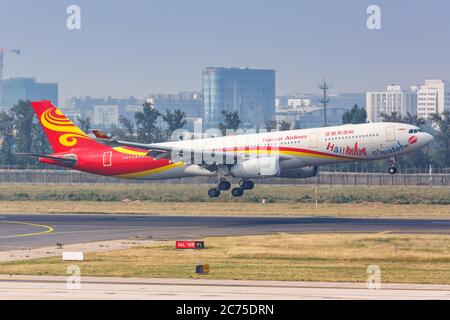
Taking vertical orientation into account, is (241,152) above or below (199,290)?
above

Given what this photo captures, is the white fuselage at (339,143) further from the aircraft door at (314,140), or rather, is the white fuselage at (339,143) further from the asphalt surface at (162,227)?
the asphalt surface at (162,227)

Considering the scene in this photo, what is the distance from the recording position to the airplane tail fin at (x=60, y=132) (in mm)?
88312

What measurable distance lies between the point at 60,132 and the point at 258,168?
20.3m

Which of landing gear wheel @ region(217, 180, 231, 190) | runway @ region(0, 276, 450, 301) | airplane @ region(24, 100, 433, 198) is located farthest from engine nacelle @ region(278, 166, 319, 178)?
runway @ region(0, 276, 450, 301)

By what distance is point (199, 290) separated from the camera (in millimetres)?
37438

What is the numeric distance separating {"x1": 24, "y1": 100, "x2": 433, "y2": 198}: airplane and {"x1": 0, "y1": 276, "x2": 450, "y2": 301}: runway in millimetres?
37690

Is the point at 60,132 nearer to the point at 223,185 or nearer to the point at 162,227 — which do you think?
the point at 223,185

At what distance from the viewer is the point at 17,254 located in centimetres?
5191

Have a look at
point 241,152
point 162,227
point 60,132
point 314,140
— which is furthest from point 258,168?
point 60,132

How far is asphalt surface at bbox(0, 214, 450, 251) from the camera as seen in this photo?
6141 cm

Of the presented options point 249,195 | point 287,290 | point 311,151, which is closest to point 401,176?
point 249,195

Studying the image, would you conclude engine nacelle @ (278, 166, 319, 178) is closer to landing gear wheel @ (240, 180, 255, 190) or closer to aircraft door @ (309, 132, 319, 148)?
landing gear wheel @ (240, 180, 255, 190)

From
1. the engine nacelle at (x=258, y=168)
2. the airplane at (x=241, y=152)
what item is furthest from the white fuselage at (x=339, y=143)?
the engine nacelle at (x=258, y=168)

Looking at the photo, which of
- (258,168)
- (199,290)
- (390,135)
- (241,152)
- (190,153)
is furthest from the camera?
(190,153)
